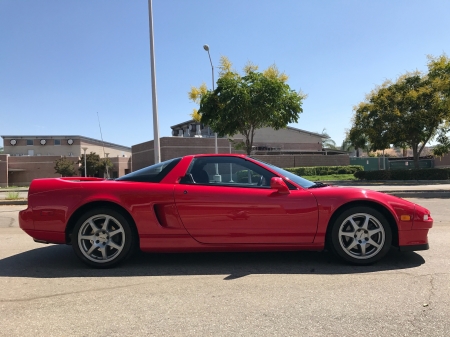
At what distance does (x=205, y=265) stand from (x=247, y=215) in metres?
0.85

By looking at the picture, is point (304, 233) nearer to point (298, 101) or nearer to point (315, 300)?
point (315, 300)

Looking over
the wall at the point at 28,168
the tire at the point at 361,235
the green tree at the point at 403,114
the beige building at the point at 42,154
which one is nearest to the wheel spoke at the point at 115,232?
the tire at the point at 361,235

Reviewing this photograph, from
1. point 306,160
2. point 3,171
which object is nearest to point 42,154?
point 3,171

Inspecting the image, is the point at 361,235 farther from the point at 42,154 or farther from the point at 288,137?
the point at 42,154

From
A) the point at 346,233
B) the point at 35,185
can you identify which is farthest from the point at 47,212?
the point at 346,233

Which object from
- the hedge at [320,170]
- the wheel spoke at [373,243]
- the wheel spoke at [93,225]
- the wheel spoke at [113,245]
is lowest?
the wheel spoke at [373,243]

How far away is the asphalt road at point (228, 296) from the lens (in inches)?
110

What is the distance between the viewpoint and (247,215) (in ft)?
13.6

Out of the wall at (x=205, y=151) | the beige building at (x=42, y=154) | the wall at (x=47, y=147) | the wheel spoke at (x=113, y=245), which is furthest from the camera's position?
the wall at (x=47, y=147)

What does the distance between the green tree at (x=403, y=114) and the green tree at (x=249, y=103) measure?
7729 millimetres

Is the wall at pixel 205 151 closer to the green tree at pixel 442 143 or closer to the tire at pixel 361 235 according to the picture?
the green tree at pixel 442 143

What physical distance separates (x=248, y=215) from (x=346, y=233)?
3.72 ft

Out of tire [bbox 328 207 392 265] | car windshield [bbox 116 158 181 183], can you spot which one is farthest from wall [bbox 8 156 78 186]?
tire [bbox 328 207 392 265]

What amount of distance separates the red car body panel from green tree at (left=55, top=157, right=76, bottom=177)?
53.5m
